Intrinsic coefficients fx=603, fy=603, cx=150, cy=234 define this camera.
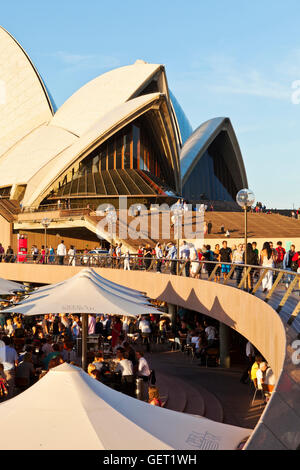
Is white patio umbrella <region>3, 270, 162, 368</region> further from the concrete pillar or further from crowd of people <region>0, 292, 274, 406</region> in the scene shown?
the concrete pillar

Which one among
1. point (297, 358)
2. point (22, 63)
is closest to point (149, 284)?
point (297, 358)

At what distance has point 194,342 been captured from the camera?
53.3ft

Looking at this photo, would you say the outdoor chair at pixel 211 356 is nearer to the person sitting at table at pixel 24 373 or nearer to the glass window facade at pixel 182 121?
the person sitting at table at pixel 24 373

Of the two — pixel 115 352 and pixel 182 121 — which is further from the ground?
pixel 182 121

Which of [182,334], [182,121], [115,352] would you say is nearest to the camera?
[115,352]

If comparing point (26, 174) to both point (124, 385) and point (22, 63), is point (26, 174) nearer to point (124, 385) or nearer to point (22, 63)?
point (22, 63)

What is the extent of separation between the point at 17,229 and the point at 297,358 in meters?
37.8

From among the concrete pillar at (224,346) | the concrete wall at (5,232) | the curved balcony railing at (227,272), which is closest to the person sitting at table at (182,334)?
the curved balcony railing at (227,272)

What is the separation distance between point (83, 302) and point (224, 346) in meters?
5.76

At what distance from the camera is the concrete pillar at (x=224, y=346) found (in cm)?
1519

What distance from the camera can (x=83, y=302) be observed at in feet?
35.7

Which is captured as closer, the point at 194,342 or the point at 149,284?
the point at 194,342

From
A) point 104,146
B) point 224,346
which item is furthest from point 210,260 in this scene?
point 104,146

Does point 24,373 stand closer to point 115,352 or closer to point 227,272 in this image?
point 115,352
